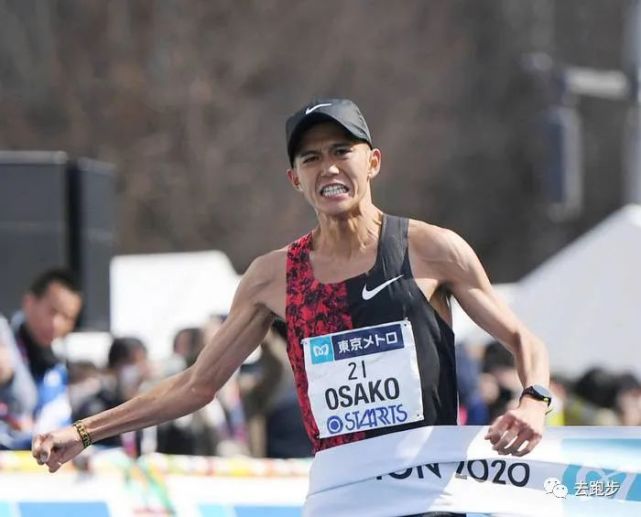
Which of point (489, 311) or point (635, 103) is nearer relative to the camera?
point (489, 311)

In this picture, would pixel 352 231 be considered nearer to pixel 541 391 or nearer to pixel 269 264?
pixel 269 264

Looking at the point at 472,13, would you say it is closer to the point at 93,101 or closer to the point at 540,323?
the point at 93,101

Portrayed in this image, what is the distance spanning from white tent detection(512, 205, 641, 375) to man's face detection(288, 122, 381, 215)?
10.5m

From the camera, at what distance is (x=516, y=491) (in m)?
6.30

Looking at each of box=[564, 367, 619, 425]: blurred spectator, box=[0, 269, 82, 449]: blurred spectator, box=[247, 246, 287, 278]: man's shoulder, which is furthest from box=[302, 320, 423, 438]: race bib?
box=[564, 367, 619, 425]: blurred spectator

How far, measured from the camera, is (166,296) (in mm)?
21609


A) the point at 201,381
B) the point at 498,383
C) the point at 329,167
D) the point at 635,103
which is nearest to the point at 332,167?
the point at 329,167

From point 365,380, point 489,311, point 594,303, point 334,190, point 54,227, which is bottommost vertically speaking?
point 365,380

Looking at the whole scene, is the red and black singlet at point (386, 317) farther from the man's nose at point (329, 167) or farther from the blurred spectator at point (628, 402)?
the blurred spectator at point (628, 402)

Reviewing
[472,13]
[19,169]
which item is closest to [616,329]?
[19,169]

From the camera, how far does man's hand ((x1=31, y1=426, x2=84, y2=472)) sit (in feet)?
20.6

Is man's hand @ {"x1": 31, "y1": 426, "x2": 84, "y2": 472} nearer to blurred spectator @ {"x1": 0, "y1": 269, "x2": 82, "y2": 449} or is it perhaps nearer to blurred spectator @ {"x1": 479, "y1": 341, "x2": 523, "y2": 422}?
blurred spectator @ {"x1": 0, "y1": 269, "x2": 82, "y2": 449}

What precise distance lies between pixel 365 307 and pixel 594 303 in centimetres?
1124

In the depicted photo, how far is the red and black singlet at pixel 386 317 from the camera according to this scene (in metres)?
6.06
